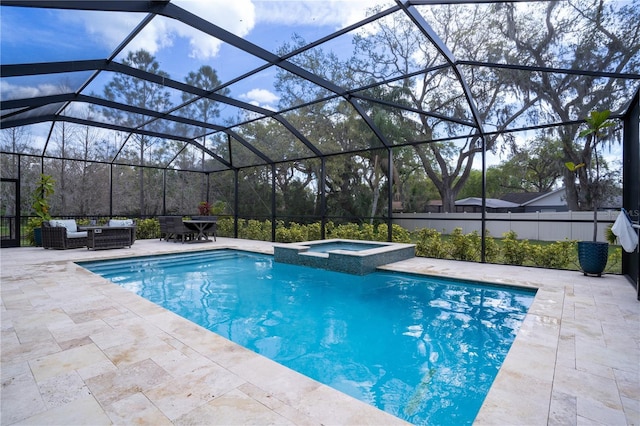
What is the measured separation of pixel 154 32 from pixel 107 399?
483cm

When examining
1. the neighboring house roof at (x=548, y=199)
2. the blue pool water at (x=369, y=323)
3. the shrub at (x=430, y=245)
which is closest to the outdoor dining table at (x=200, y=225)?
the blue pool water at (x=369, y=323)

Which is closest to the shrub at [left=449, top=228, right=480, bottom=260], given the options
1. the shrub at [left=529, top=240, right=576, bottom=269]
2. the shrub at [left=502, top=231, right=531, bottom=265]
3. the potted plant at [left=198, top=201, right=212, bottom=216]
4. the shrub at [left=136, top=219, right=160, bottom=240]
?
the shrub at [left=502, top=231, right=531, bottom=265]

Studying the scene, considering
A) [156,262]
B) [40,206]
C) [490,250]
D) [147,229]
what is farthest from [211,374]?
[147,229]

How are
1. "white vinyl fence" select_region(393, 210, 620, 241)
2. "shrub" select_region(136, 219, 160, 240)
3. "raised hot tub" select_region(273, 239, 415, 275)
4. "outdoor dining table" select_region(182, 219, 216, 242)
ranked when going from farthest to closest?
"shrub" select_region(136, 219, 160, 240), "white vinyl fence" select_region(393, 210, 620, 241), "outdoor dining table" select_region(182, 219, 216, 242), "raised hot tub" select_region(273, 239, 415, 275)

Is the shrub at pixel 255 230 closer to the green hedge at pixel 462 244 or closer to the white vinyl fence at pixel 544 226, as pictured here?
the green hedge at pixel 462 244

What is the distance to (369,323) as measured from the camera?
158 inches

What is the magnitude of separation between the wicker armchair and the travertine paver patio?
5.76 metres

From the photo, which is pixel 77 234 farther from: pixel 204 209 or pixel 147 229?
pixel 204 209

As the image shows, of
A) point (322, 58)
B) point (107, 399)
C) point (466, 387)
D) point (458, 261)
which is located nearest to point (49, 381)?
point (107, 399)

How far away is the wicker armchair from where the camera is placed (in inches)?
341

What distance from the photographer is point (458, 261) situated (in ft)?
24.6

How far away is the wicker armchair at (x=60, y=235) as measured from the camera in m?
8.66

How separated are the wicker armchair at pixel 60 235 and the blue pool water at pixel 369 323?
2.26 m

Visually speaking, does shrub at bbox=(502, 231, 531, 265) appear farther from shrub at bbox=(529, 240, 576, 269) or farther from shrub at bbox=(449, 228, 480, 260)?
shrub at bbox=(449, 228, 480, 260)
